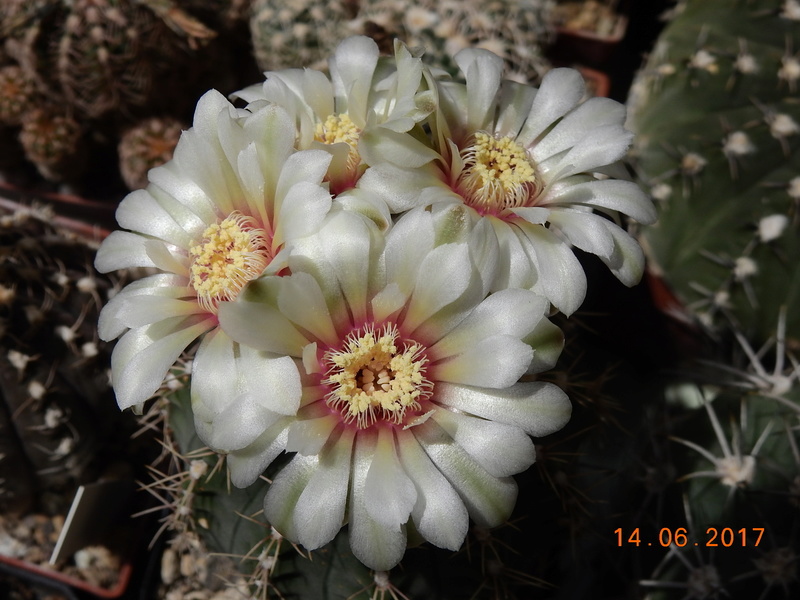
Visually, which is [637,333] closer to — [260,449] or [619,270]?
[619,270]

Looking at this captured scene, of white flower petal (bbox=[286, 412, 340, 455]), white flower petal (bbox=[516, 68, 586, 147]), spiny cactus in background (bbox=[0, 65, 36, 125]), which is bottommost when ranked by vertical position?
spiny cactus in background (bbox=[0, 65, 36, 125])

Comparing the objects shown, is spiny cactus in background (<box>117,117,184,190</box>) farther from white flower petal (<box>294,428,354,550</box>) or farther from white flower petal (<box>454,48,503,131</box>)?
white flower petal (<box>294,428,354,550</box>)

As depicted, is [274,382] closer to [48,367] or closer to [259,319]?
[259,319]

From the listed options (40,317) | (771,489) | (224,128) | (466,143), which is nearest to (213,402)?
(224,128)

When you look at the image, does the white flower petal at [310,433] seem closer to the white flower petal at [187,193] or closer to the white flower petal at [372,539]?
the white flower petal at [372,539]

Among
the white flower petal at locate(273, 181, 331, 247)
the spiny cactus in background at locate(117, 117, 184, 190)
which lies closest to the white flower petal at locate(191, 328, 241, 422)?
the white flower petal at locate(273, 181, 331, 247)

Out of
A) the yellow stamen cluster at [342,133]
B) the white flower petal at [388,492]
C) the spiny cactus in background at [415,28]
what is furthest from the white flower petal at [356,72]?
the spiny cactus in background at [415,28]

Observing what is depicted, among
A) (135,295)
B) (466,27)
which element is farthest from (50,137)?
(135,295)
